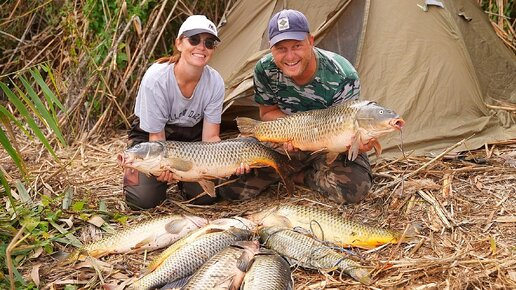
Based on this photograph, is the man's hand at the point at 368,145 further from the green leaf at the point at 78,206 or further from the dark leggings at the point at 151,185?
the green leaf at the point at 78,206

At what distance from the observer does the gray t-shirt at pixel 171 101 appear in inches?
179

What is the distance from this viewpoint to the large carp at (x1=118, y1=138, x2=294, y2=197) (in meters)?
4.19

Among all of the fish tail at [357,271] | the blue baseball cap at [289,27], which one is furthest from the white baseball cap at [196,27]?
the fish tail at [357,271]

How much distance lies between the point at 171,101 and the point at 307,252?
1600 millimetres

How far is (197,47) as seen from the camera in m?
4.39

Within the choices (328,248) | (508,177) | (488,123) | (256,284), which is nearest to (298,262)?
(328,248)

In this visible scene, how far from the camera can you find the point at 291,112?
4816 mm

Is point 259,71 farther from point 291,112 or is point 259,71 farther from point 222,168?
point 222,168

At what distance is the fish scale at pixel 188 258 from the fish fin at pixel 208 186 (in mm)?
640

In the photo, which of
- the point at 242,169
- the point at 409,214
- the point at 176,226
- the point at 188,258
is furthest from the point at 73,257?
the point at 409,214

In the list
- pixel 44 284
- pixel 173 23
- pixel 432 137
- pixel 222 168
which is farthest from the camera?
pixel 173 23

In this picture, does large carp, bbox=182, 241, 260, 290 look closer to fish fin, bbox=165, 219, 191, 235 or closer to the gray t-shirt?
fish fin, bbox=165, 219, 191, 235

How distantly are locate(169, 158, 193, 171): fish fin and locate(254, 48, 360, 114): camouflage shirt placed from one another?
863mm

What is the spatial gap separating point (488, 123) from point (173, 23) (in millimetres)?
3335
